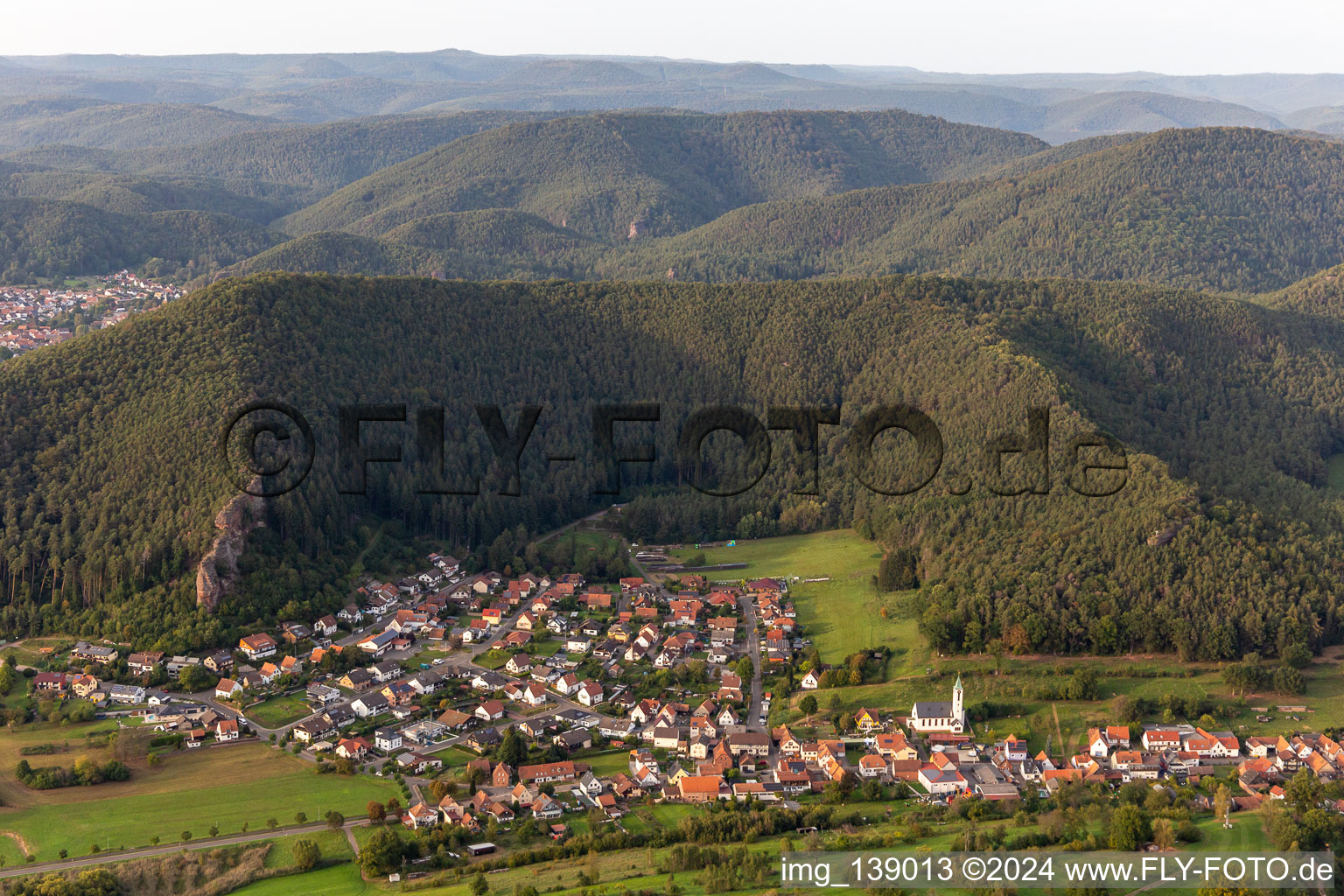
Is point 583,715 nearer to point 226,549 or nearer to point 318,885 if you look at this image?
point 318,885

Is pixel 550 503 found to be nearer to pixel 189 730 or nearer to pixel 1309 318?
pixel 189 730

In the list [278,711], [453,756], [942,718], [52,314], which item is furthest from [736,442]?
[52,314]

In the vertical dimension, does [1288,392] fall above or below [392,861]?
above

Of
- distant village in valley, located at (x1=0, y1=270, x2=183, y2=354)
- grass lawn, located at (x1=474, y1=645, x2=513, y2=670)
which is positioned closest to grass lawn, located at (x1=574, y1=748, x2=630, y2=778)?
grass lawn, located at (x1=474, y1=645, x2=513, y2=670)

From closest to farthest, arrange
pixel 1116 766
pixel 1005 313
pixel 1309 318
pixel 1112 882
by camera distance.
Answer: pixel 1112 882, pixel 1116 766, pixel 1005 313, pixel 1309 318

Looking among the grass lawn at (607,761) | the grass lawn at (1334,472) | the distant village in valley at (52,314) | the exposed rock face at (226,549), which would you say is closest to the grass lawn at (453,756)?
the grass lawn at (607,761)

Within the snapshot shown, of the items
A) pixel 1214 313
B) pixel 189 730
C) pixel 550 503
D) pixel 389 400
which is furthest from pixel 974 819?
pixel 1214 313

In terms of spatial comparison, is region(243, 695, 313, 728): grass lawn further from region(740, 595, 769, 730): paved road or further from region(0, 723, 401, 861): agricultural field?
region(740, 595, 769, 730): paved road
